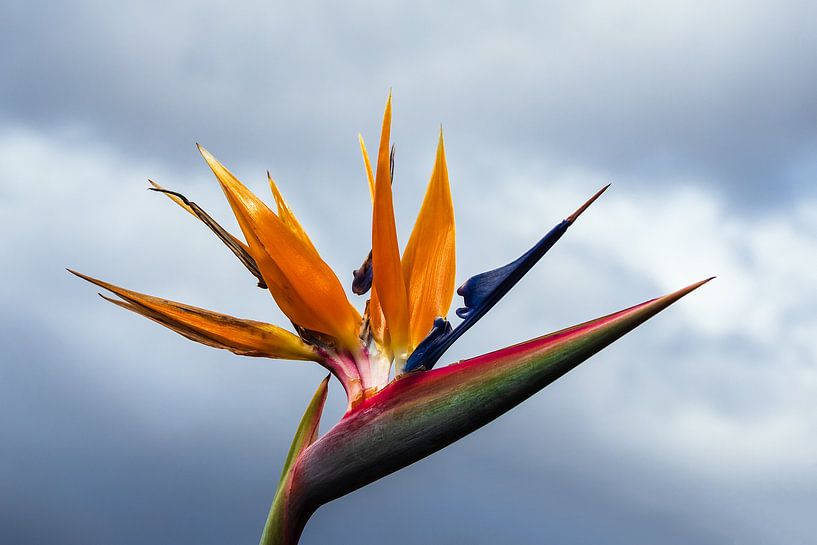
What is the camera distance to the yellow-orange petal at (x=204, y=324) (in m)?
1.56

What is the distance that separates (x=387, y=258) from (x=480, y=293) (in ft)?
0.61

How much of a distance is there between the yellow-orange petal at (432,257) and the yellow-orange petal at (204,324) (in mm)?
288

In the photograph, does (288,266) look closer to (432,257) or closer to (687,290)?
(432,257)

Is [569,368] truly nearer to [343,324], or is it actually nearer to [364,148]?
[343,324]

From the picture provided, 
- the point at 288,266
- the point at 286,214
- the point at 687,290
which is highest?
the point at 286,214

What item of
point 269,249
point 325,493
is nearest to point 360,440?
point 325,493

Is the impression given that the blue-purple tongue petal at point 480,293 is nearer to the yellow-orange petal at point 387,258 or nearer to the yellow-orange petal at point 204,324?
the yellow-orange petal at point 387,258

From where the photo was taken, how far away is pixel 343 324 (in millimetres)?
1624

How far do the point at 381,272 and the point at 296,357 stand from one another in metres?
0.27

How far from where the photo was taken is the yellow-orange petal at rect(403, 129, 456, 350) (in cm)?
168

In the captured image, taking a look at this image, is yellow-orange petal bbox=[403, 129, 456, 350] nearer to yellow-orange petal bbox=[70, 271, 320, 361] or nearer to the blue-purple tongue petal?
the blue-purple tongue petal

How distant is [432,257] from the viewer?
174cm

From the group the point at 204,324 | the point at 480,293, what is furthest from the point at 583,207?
the point at 204,324

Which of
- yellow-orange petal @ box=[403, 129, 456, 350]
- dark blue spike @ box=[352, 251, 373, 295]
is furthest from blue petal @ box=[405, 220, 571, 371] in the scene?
dark blue spike @ box=[352, 251, 373, 295]
